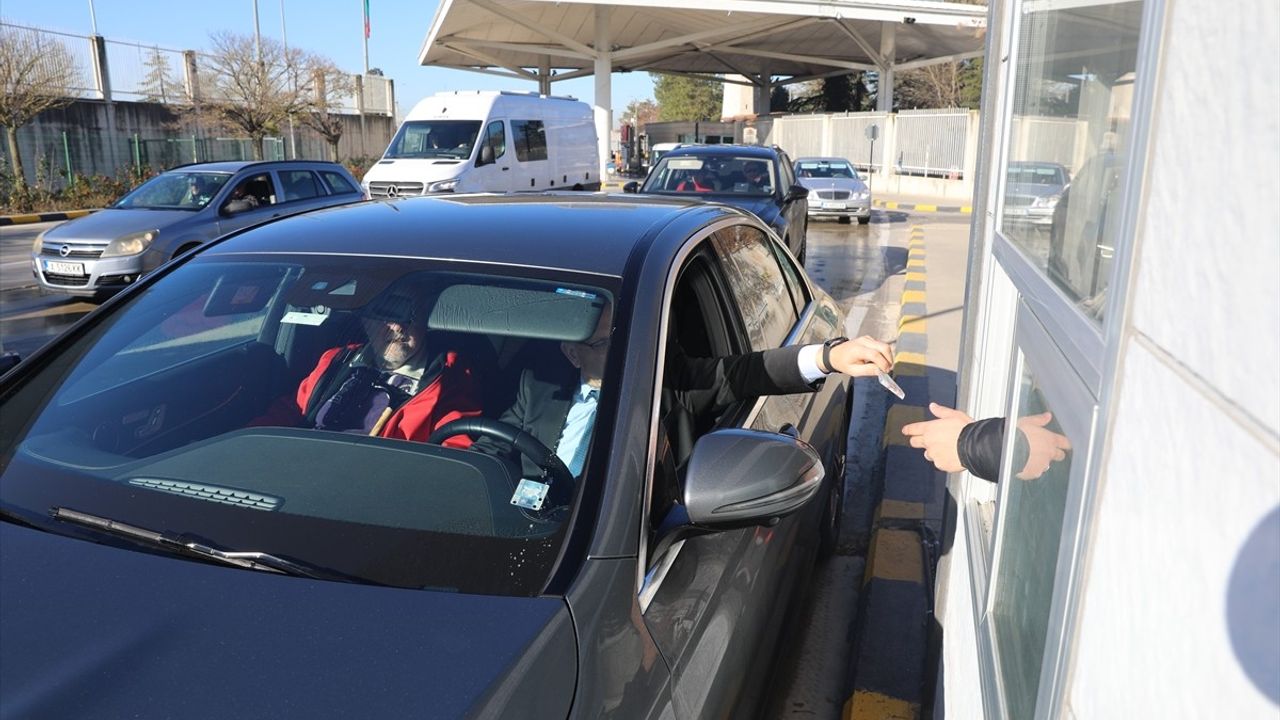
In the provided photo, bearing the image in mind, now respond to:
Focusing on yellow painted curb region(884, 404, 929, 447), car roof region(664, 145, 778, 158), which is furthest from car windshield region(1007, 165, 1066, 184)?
car roof region(664, 145, 778, 158)

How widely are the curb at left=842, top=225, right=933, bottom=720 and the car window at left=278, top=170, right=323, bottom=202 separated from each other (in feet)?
28.1

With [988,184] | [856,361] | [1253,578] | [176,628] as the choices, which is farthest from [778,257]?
[1253,578]

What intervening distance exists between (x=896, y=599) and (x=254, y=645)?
9.29 feet

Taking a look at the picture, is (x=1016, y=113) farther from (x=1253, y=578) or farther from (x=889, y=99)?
(x=889, y=99)

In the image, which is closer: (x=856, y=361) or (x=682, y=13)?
(x=856, y=361)

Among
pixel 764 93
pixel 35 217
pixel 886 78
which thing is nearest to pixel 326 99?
pixel 35 217

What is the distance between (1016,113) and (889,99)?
40.6 metres

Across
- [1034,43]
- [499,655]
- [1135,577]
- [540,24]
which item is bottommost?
[499,655]

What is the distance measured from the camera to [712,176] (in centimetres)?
1106

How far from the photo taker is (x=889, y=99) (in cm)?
4041

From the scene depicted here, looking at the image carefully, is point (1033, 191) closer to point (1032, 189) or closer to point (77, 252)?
point (1032, 189)

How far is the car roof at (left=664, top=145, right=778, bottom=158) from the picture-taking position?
1119 cm

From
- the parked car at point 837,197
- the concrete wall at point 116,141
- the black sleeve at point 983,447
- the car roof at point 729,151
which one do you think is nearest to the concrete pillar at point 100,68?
the concrete wall at point 116,141

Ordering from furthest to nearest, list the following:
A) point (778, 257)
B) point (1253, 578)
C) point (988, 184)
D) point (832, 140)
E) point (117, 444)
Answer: point (832, 140), point (778, 257), point (988, 184), point (117, 444), point (1253, 578)
